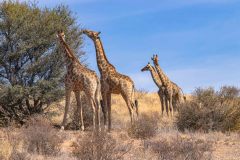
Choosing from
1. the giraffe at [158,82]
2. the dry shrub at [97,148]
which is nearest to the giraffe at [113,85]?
the dry shrub at [97,148]

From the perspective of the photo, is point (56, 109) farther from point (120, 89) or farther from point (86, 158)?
point (86, 158)

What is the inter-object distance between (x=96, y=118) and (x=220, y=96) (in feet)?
20.0

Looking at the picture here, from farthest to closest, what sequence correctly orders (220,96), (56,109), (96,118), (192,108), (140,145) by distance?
1. (56,109)
2. (220,96)
3. (192,108)
4. (96,118)
5. (140,145)

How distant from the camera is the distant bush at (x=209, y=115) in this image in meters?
20.2

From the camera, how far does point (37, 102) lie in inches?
852

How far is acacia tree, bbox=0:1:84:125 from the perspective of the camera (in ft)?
67.6

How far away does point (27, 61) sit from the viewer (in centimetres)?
2133

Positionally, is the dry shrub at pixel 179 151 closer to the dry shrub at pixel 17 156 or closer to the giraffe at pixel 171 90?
the dry shrub at pixel 17 156

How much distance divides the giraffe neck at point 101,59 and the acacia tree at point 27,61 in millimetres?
2721

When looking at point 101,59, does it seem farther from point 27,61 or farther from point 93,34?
point 27,61

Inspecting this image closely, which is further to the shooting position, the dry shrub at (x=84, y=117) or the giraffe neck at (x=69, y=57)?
the dry shrub at (x=84, y=117)

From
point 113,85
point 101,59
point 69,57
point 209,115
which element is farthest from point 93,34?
point 209,115

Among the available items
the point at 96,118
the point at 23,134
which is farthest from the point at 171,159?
the point at 96,118

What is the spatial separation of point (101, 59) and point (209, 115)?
4547 millimetres
